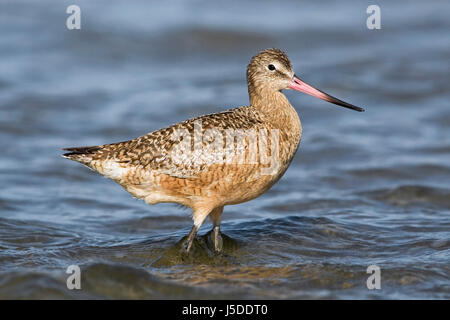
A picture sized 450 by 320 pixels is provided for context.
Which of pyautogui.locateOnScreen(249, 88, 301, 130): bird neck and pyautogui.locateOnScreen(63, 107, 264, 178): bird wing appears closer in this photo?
pyautogui.locateOnScreen(63, 107, 264, 178): bird wing

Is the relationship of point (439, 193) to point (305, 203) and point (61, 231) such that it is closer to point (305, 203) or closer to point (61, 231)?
point (305, 203)

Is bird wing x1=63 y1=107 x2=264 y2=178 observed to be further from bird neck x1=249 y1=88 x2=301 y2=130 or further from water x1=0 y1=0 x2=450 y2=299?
water x1=0 y1=0 x2=450 y2=299

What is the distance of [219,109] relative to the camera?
11164mm

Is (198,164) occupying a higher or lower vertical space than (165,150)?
lower

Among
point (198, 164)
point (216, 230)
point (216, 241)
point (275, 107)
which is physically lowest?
point (216, 241)

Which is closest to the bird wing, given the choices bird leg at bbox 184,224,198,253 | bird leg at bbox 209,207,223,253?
bird leg at bbox 184,224,198,253

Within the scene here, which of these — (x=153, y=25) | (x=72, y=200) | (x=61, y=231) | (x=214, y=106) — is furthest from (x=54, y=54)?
(x=61, y=231)

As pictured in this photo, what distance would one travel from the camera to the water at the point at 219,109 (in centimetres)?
589

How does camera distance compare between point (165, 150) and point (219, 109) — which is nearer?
point (165, 150)

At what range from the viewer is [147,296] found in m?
5.47

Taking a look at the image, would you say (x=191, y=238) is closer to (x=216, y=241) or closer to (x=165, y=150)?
(x=216, y=241)

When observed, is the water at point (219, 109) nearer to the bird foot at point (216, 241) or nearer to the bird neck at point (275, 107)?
the bird foot at point (216, 241)

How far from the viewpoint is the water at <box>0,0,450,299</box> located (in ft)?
19.3

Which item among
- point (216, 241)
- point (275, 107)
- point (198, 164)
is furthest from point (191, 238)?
point (275, 107)
